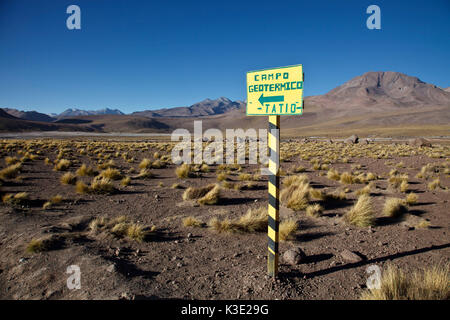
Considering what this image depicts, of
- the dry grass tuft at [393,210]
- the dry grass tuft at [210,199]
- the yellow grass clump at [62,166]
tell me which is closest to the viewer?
the dry grass tuft at [393,210]

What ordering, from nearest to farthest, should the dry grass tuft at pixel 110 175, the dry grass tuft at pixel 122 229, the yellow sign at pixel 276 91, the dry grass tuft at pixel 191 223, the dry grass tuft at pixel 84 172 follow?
the yellow sign at pixel 276 91
the dry grass tuft at pixel 122 229
the dry grass tuft at pixel 191 223
the dry grass tuft at pixel 110 175
the dry grass tuft at pixel 84 172


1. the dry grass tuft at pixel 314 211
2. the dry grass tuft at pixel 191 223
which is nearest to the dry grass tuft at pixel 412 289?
the dry grass tuft at pixel 314 211

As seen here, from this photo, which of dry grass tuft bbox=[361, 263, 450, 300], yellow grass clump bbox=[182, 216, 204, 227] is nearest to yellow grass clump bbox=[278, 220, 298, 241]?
yellow grass clump bbox=[182, 216, 204, 227]

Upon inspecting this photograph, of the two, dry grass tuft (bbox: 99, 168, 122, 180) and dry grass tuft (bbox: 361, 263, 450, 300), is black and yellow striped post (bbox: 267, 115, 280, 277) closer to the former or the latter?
dry grass tuft (bbox: 361, 263, 450, 300)

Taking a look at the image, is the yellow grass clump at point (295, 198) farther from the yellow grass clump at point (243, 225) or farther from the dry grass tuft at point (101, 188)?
the dry grass tuft at point (101, 188)

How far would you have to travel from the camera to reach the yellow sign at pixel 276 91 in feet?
10.6

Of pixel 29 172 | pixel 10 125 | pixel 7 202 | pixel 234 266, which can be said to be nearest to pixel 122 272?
pixel 234 266

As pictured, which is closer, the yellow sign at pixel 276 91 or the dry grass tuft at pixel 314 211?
the yellow sign at pixel 276 91

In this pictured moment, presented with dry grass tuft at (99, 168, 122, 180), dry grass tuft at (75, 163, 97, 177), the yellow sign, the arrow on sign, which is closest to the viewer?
the yellow sign

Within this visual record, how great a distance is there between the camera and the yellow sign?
3.24m

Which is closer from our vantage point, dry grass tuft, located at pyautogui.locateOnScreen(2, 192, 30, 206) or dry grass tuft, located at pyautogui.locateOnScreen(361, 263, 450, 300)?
dry grass tuft, located at pyautogui.locateOnScreen(361, 263, 450, 300)

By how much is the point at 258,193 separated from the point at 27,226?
6.98m

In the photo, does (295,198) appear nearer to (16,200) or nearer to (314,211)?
(314,211)
